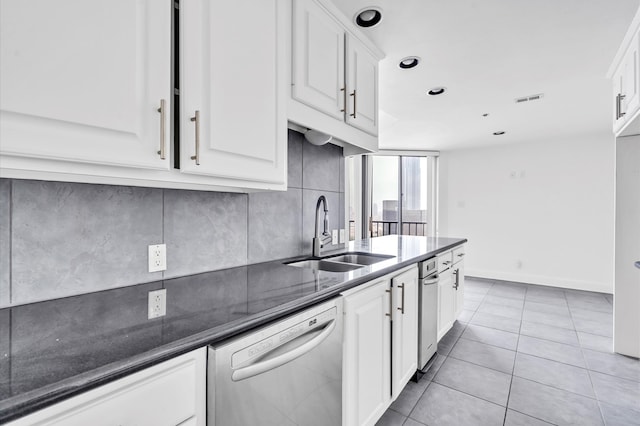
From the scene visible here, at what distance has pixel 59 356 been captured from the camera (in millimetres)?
605

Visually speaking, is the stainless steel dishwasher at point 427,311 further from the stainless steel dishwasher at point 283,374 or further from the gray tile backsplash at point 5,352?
the gray tile backsplash at point 5,352

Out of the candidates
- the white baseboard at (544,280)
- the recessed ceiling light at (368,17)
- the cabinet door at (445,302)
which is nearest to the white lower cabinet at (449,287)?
the cabinet door at (445,302)

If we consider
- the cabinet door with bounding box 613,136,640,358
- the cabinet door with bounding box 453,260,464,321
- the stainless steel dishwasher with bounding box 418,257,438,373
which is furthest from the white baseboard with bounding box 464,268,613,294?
the stainless steel dishwasher with bounding box 418,257,438,373

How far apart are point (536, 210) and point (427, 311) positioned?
4.13 m

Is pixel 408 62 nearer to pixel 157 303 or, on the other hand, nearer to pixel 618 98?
pixel 618 98

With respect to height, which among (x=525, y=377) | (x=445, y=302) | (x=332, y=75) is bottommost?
(x=525, y=377)

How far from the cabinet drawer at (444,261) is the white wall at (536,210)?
3.31m

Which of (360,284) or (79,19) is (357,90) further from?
(79,19)

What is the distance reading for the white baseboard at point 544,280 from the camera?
4457mm

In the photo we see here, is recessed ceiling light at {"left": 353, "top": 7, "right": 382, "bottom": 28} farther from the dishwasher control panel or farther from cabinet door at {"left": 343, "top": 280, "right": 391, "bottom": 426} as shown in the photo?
the dishwasher control panel

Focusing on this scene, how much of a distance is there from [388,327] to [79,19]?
67.6 inches

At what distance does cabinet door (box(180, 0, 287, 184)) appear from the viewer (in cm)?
99

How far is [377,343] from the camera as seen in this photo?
58.8 inches

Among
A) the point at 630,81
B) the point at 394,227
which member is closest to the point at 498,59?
the point at 630,81
